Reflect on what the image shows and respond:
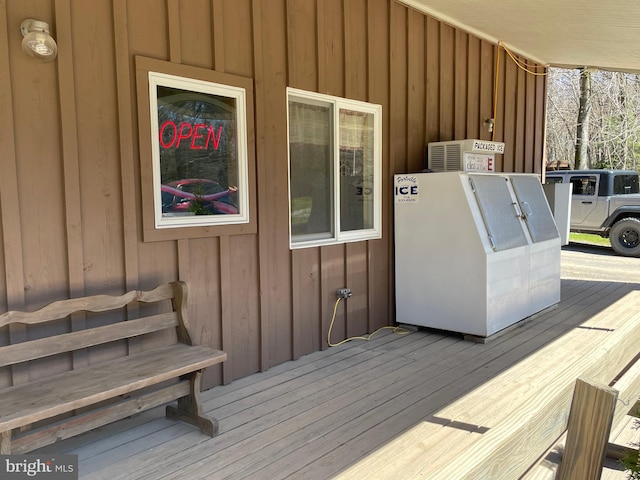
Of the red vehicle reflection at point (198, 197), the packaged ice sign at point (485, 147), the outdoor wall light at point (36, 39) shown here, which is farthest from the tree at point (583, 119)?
the outdoor wall light at point (36, 39)

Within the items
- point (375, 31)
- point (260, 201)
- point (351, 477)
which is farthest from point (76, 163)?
point (375, 31)

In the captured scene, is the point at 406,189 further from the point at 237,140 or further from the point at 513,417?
the point at 513,417

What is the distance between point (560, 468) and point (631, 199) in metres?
10.0

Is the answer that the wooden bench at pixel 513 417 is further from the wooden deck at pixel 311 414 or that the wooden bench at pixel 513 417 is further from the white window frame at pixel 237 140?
the white window frame at pixel 237 140

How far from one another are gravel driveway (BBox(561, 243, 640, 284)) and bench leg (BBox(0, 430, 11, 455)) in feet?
23.3

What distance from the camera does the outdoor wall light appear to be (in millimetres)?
2268

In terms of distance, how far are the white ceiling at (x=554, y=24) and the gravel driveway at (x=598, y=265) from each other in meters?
2.94

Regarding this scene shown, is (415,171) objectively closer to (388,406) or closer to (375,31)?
(375,31)

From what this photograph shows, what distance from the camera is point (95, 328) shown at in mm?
2525

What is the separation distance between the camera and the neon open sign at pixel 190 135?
9.66 ft

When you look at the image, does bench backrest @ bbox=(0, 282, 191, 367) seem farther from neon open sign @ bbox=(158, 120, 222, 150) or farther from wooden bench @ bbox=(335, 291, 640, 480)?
wooden bench @ bbox=(335, 291, 640, 480)

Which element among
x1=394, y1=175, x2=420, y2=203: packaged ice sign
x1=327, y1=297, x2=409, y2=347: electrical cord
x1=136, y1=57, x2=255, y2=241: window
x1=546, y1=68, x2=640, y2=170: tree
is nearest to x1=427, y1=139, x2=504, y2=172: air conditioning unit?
x1=394, y1=175, x2=420, y2=203: packaged ice sign

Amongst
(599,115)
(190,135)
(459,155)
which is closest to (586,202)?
(459,155)

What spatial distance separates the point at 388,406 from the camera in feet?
9.60
